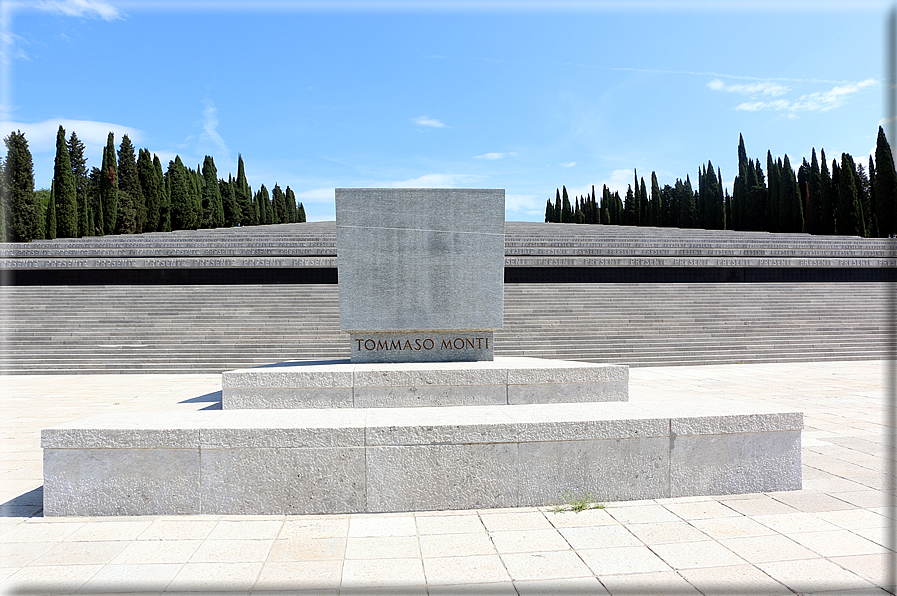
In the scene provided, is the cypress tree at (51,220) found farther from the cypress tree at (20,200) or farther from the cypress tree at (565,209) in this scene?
the cypress tree at (565,209)

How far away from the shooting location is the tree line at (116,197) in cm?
3438

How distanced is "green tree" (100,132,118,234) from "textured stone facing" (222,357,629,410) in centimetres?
4008

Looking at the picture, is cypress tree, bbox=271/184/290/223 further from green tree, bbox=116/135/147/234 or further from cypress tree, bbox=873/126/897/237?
cypress tree, bbox=873/126/897/237

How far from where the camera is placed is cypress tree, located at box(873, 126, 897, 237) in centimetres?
3788

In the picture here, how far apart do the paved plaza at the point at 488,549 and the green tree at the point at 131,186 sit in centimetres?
4212

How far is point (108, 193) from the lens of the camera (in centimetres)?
3894

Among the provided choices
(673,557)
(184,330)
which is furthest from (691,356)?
(184,330)

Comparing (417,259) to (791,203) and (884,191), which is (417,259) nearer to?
(884,191)

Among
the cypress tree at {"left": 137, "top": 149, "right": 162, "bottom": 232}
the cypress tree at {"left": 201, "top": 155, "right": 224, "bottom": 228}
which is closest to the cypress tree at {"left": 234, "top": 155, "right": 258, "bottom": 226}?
the cypress tree at {"left": 201, "top": 155, "right": 224, "bottom": 228}

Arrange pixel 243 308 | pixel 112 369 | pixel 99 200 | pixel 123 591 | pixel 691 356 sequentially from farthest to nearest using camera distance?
1. pixel 99 200
2. pixel 243 308
3. pixel 691 356
4. pixel 112 369
5. pixel 123 591

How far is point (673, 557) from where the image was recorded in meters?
3.41

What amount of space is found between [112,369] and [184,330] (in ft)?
7.74

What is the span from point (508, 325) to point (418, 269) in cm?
882

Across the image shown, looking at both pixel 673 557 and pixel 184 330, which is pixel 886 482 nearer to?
pixel 673 557
